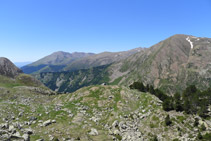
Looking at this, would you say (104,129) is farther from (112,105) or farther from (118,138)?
(112,105)

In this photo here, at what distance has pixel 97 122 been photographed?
125ft

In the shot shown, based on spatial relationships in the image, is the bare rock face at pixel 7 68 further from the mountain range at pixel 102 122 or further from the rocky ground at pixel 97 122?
the mountain range at pixel 102 122

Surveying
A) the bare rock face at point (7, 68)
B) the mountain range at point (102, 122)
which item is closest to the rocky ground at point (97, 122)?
the mountain range at point (102, 122)

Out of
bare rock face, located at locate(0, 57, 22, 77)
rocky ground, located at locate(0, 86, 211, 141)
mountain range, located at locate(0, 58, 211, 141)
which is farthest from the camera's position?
bare rock face, located at locate(0, 57, 22, 77)

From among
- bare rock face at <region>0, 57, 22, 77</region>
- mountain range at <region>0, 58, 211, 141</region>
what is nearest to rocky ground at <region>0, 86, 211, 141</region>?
mountain range at <region>0, 58, 211, 141</region>

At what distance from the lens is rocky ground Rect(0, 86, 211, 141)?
28922 millimetres

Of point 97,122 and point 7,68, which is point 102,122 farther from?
point 7,68

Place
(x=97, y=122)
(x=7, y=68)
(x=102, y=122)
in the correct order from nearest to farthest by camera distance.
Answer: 1. (x=97, y=122)
2. (x=102, y=122)
3. (x=7, y=68)

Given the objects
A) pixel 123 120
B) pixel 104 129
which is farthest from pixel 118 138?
pixel 123 120

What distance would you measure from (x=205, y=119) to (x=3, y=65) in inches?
8192

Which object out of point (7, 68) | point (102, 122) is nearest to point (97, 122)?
point (102, 122)

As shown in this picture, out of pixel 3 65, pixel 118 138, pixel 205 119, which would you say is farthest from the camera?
pixel 3 65

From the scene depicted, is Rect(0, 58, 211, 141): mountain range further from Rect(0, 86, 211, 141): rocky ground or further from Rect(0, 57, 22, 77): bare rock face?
Rect(0, 57, 22, 77): bare rock face

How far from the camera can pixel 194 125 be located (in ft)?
112
